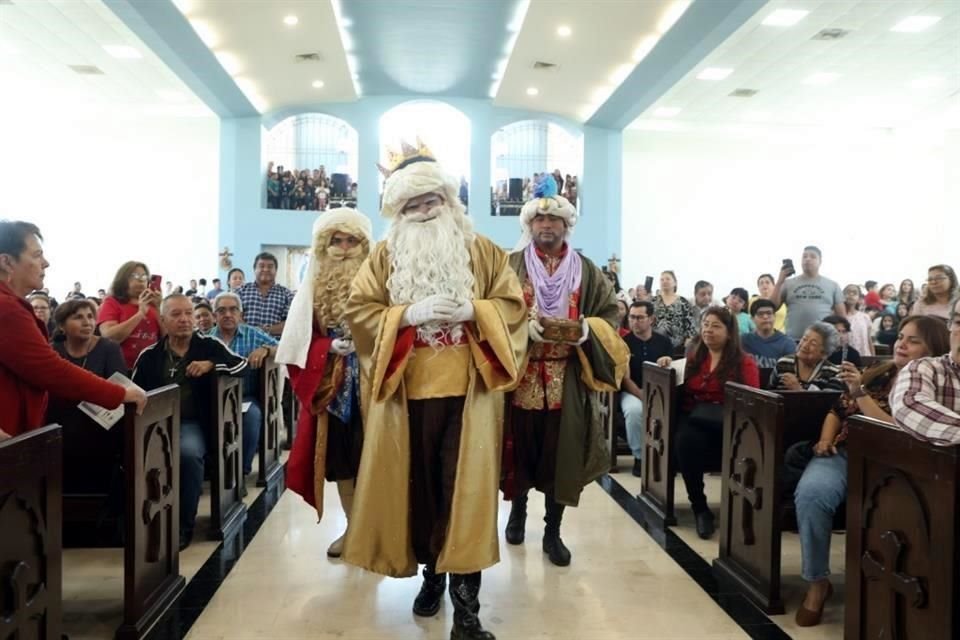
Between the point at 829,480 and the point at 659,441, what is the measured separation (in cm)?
149

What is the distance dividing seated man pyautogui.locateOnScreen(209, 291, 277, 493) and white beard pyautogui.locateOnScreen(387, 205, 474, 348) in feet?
7.08

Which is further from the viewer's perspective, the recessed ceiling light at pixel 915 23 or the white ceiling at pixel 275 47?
the recessed ceiling light at pixel 915 23

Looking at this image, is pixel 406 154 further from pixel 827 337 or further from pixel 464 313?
pixel 827 337

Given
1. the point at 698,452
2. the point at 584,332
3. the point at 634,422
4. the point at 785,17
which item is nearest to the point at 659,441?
the point at 698,452

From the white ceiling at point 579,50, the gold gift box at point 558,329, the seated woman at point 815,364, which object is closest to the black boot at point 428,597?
the gold gift box at point 558,329

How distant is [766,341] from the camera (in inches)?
207

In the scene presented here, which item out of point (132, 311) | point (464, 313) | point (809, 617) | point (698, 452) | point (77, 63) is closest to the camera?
point (464, 313)

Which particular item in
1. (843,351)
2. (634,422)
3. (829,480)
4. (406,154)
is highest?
(406,154)

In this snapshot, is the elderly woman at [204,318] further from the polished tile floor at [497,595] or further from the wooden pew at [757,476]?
the wooden pew at [757,476]

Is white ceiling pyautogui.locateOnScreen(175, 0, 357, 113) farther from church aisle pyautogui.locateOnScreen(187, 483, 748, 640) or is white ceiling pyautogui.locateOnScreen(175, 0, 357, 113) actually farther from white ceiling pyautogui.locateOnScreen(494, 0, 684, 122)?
church aisle pyautogui.locateOnScreen(187, 483, 748, 640)

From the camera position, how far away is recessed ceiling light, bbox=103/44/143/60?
1262 cm

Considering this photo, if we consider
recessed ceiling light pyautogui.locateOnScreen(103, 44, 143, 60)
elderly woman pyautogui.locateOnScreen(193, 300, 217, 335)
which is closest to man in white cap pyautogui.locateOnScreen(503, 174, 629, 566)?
elderly woman pyautogui.locateOnScreen(193, 300, 217, 335)

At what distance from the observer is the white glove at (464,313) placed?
2.73 metres

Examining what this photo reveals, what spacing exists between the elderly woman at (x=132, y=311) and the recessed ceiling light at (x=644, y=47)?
326 inches
